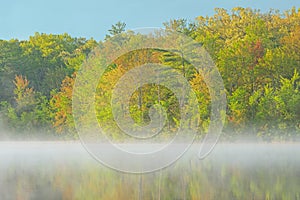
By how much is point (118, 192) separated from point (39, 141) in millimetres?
26425

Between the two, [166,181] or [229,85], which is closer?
[166,181]

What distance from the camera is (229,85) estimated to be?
3133 cm

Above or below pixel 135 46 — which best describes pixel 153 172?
below

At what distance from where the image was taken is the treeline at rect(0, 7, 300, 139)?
29.2 metres

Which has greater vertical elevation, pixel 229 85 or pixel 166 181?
pixel 229 85

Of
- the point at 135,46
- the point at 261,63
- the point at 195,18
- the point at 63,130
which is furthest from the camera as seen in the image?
the point at 195,18

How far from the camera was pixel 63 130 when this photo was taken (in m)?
35.8

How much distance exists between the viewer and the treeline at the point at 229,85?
29156 millimetres

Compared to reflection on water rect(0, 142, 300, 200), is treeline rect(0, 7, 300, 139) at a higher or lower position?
higher

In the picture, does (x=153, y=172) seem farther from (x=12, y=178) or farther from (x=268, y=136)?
(x=268, y=136)

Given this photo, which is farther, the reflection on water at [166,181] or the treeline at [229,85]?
the treeline at [229,85]

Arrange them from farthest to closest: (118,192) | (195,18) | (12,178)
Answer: (195,18) < (12,178) < (118,192)

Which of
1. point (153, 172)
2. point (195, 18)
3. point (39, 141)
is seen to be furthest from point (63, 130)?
point (153, 172)

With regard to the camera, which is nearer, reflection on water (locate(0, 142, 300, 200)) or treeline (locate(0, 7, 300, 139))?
reflection on water (locate(0, 142, 300, 200))
